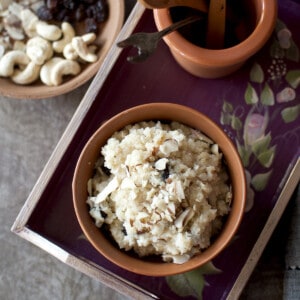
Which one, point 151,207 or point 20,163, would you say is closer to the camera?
point 151,207

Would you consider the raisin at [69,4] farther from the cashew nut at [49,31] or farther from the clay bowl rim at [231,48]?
the clay bowl rim at [231,48]

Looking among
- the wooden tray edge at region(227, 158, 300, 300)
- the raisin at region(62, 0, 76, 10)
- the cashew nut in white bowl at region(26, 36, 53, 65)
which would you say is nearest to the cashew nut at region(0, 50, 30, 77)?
the cashew nut in white bowl at region(26, 36, 53, 65)

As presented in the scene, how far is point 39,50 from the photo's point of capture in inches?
38.9

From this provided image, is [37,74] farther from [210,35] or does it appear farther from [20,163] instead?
[210,35]

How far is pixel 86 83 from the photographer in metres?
1.02

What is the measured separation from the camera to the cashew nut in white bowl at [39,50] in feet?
3.25

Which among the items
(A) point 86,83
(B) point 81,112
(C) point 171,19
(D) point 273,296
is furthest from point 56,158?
(D) point 273,296

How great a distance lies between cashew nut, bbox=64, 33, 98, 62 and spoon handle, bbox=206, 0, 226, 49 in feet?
0.75

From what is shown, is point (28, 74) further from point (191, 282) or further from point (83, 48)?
point (191, 282)

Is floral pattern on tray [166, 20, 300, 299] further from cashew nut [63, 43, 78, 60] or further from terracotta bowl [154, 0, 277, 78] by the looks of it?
cashew nut [63, 43, 78, 60]

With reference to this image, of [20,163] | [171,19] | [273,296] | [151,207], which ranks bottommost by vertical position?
[273,296]

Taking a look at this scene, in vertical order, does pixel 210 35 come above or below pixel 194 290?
above

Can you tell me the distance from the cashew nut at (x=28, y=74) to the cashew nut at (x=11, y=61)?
1 cm

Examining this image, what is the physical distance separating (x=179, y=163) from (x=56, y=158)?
24cm
